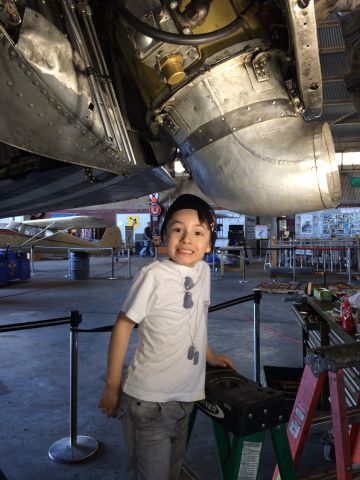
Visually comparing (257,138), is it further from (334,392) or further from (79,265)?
(79,265)

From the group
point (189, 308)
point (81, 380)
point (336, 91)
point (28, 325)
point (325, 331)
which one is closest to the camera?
point (189, 308)

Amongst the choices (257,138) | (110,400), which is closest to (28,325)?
(110,400)

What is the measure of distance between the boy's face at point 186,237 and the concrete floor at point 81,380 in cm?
141

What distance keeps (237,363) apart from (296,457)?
2.26 metres

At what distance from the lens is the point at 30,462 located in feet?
7.47

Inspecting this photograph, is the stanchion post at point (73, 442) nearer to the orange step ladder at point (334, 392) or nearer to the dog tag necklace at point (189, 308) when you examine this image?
the dog tag necklace at point (189, 308)

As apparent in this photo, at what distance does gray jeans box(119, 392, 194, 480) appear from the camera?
1.36 m

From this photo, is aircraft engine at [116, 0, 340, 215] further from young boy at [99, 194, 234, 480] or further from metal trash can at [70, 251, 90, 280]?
metal trash can at [70, 251, 90, 280]

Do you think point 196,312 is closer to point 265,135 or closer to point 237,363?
point 265,135

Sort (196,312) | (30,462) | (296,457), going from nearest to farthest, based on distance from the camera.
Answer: (196,312) < (296,457) < (30,462)

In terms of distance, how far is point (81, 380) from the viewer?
3.51 metres

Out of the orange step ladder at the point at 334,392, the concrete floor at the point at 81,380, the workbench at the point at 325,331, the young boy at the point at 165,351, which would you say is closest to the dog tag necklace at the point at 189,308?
the young boy at the point at 165,351

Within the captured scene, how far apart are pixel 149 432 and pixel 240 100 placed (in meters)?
1.52

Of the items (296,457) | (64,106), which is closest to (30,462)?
(296,457)
